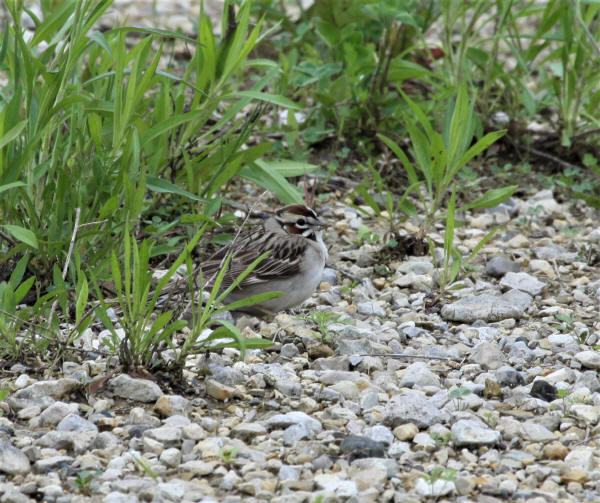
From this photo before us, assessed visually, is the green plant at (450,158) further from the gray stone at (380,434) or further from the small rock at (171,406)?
the small rock at (171,406)

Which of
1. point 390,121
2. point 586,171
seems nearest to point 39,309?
point 390,121

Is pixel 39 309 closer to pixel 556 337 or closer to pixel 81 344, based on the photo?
pixel 81 344

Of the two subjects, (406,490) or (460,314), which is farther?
(460,314)

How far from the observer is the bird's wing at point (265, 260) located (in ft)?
18.2

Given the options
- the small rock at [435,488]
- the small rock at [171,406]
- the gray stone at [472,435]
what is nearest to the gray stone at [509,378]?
the gray stone at [472,435]

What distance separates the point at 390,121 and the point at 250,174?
2016 millimetres

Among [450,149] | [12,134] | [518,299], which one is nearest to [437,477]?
[518,299]

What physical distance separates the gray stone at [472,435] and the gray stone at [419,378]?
1.80 feet

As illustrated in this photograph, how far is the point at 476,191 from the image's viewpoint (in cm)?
738

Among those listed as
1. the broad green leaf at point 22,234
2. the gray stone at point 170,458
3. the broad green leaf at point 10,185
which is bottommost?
the gray stone at point 170,458

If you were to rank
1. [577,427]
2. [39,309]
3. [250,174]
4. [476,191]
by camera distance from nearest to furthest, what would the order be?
[577,427] → [39,309] → [250,174] → [476,191]

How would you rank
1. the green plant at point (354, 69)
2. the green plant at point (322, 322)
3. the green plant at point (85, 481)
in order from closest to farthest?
the green plant at point (85, 481) < the green plant at point (322, 322) < the green plant at point (354, 69)

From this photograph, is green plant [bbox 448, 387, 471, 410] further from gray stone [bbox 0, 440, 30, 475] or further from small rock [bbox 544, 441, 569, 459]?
gray stone [bbox 0, 440, 30, 475]

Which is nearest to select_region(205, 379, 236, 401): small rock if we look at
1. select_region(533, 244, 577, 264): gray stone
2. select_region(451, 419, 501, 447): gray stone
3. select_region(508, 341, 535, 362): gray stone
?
select_region(451, 419, 501, 447): gray stone
